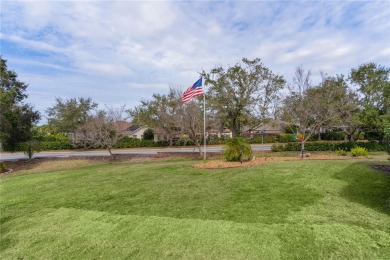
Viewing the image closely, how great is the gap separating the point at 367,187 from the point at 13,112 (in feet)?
61.5

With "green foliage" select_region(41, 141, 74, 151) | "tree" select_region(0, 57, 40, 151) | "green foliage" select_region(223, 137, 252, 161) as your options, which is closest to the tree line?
"tree" select_region(0, 57, 40, 151)

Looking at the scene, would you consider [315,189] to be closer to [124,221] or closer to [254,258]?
[254,258]

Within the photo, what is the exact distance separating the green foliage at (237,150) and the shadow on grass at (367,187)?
13.7 ft

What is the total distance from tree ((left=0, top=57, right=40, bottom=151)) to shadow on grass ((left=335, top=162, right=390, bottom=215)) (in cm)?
1646

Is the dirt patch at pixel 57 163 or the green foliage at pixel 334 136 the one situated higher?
the green foliage at pixel 334 136

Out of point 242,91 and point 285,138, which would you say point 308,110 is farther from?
point 285,138

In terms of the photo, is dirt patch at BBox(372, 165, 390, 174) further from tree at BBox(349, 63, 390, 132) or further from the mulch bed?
tree at BBox(349, 63, 390, 132)

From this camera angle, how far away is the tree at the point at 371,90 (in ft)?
61.4

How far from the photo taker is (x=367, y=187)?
516 centimetres

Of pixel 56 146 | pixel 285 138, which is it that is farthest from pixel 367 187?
pixel 56 146

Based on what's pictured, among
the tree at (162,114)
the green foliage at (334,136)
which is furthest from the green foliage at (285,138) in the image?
the tree at (162,114)

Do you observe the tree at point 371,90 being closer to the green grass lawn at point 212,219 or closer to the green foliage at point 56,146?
the green grass lawn at point 212,219

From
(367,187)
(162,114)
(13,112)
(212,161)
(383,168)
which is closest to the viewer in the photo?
(367,187)

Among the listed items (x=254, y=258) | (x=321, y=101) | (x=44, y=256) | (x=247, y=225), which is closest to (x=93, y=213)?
(x=44, y=256)
